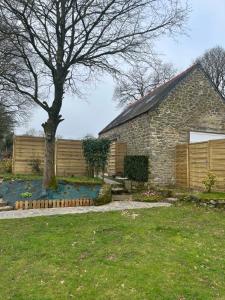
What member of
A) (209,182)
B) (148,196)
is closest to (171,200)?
(148,196)

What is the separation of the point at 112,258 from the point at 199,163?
936 cm

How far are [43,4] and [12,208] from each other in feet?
23.2

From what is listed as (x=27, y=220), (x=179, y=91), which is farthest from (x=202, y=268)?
(x=179, y=91)

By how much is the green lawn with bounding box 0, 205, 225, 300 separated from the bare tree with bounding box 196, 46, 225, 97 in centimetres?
2765

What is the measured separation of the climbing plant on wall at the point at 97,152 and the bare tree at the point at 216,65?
71.1 feet

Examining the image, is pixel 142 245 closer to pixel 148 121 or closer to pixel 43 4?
pixel 43 4

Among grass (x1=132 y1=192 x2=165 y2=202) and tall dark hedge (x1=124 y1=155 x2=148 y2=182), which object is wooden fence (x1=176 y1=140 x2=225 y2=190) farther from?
grass (x1=132 y1=192 x2=165 y2=202)

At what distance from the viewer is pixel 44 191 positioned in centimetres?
1208

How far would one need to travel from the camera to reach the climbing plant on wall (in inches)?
624

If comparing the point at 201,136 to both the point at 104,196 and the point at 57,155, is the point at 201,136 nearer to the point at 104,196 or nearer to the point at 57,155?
the point at 104,196

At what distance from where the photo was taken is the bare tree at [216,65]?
110ft

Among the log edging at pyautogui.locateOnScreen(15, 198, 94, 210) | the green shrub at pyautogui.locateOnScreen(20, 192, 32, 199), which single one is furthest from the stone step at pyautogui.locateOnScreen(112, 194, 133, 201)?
the green shrub at pyautogui.locateOnScreen(20, 192, 32, 199)

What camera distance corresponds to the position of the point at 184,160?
15.5 metres

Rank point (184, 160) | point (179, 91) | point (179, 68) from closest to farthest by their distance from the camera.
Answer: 1. point (184, 160)
2. point (179, 91)
3. point (179, 68)
